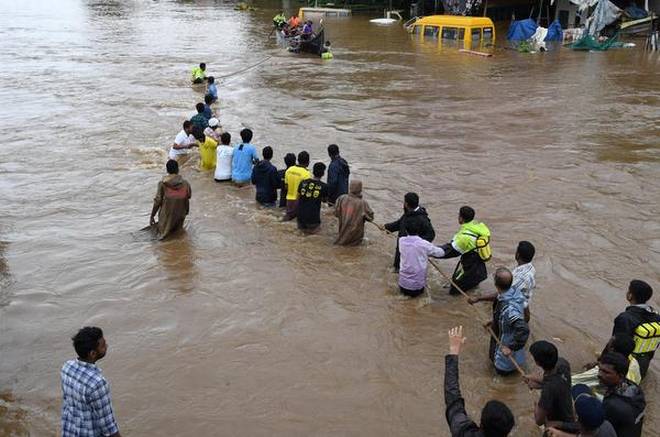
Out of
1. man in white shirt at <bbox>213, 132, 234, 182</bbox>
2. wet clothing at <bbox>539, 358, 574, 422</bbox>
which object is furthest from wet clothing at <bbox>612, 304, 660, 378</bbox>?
man in white shirt at <bbox>213, 132, 234, 182</bbox>

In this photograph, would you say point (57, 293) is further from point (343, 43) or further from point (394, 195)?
point (343, 43)

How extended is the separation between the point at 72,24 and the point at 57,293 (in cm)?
3988

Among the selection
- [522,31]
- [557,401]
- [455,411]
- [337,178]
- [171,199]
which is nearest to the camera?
[455,411]

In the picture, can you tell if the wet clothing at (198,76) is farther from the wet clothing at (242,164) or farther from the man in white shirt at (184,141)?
the wet clothing at (242,164)

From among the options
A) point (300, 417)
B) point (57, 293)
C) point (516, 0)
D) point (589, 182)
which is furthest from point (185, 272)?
point (516, 0)

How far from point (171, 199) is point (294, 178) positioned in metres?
1.91

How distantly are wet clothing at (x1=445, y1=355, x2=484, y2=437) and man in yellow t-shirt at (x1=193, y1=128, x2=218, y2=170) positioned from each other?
8.95m

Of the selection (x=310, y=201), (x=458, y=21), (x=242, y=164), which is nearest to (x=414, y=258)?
(x=310, y=201)

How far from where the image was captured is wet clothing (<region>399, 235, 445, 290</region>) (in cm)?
707

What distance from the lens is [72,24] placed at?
4212 cm

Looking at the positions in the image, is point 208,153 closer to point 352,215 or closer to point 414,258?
point 352,215

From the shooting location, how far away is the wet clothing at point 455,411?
12.0 ft

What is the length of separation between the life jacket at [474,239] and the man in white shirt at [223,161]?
5615 millimetres

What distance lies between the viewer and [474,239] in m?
6.88
